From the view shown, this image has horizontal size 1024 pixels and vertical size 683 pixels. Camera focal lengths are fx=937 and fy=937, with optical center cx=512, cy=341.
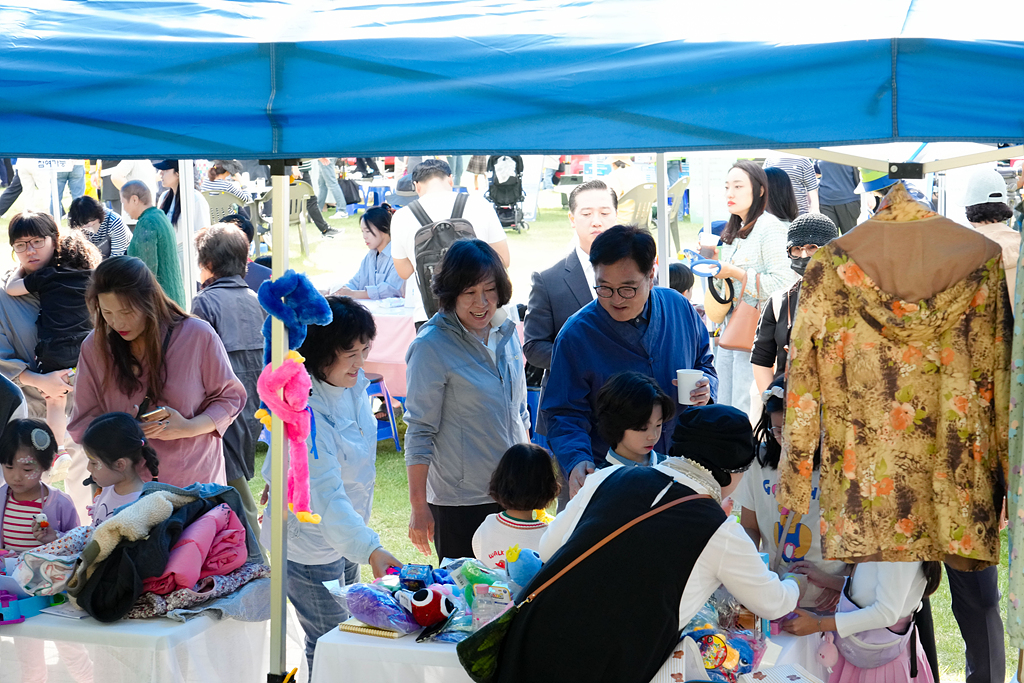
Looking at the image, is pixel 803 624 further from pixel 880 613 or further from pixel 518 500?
pixel 518 500

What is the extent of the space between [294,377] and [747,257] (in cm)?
296

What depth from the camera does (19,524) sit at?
2924mm

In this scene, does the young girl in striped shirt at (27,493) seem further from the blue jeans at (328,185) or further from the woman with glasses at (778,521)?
the blue jeans at (328,185)

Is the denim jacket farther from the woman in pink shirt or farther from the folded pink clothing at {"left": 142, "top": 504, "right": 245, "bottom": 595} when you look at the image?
the woman in pink shirt

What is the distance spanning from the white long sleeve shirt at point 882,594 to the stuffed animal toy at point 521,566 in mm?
768

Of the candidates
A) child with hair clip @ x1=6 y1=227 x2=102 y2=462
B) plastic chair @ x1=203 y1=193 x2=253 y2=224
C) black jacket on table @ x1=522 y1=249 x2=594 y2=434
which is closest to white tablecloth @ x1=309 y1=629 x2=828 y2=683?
black jacket on table @ x1=522 y1=249 x2=594 y2=434

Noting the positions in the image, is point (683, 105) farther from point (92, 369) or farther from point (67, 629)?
point (92, 369)

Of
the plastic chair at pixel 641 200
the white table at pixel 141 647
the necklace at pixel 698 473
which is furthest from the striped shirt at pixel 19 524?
the plastic chair at pixel 641 200

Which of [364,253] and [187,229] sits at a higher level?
[187,229]

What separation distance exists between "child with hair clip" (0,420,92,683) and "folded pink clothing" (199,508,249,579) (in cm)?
63

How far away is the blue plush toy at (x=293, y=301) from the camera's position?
2.29 metres

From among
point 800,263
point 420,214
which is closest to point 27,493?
point 420,214

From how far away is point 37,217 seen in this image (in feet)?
14.3

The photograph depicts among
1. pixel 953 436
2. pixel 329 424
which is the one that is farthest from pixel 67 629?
pixel 953 436
